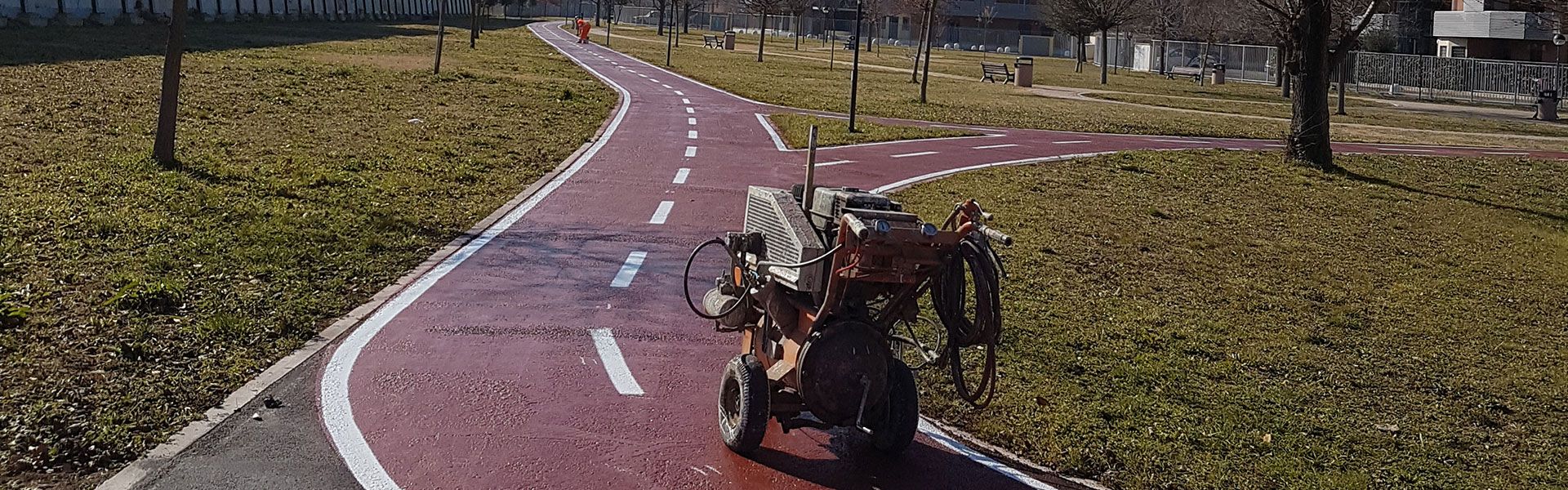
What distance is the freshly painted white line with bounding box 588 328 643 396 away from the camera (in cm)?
808

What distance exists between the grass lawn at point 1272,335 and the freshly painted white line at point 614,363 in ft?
5.63

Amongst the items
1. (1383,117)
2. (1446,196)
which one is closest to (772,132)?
(1446,196)

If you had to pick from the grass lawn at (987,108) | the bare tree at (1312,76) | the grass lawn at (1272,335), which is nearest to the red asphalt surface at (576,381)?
the grass lawn at (1272,335)

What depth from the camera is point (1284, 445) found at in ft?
25.3

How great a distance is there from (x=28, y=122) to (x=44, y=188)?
229 inches

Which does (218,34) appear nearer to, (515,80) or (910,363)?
(515,80)

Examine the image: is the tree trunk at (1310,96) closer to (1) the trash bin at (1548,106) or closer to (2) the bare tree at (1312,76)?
(2) the bare tree at (1312,76)

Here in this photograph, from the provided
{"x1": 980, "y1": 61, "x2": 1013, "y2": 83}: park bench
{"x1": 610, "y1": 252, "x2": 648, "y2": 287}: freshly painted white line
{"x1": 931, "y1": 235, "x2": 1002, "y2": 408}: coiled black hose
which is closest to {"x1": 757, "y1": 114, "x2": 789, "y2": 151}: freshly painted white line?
{"x1": 610, "y1": 252, "x2": 648, "y2": 287}: freshly painted white line

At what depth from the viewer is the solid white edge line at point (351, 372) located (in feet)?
21.4

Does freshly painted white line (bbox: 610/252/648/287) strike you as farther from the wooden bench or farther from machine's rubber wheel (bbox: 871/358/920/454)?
the wooden bench

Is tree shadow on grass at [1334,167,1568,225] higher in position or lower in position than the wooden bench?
lower

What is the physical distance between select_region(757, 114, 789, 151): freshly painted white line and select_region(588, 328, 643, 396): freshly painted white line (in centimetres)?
1308

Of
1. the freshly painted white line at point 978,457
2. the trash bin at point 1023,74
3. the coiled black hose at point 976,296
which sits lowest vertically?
the freshly painted white line at point 978,457

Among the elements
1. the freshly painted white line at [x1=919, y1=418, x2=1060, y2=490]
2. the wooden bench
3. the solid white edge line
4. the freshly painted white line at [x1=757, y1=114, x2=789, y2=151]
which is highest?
the wooden bench
